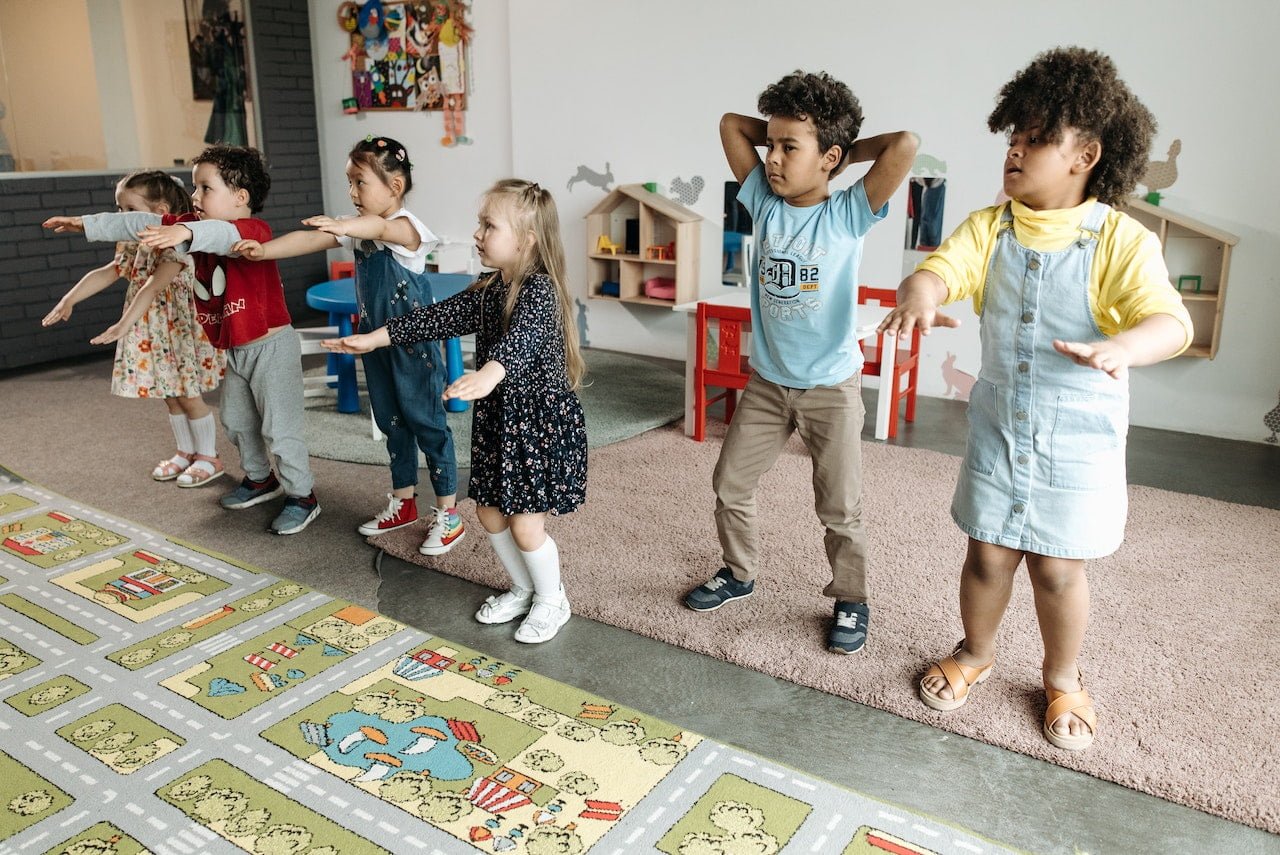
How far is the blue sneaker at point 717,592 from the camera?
2.41m

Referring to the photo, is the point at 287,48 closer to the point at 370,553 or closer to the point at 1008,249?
the point at 370,553

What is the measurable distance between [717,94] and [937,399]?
171 cm

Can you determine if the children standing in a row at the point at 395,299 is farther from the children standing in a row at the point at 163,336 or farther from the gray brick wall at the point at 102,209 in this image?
the gray brick wall at the point at 102,209

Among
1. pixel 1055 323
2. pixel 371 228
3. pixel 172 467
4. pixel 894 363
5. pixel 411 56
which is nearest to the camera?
pixel 1055 323

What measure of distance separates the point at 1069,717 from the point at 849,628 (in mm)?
497

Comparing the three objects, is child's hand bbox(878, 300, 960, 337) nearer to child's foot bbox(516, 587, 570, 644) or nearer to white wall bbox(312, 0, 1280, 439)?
child's foot bbox(516, 587, 570, 644)

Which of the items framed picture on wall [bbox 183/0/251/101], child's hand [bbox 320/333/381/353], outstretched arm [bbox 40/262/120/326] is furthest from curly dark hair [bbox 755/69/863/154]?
framed picture on wall [bbox 183/0/251/101]

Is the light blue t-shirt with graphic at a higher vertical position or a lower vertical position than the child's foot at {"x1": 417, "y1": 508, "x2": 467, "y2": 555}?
higher

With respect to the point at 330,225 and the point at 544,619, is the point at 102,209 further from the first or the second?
the point at 544,619

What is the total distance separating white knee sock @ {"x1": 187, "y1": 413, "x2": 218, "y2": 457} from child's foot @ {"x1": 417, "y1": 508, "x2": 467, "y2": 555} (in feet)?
3.50

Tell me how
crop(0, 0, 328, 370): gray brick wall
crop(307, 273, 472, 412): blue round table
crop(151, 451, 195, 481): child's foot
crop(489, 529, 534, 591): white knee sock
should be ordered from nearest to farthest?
crop(489, 529, 534, 591): white knee sock → crop(151, 451, 195, 481): child's foot → crop(307, 273, 472, 412): blue round table → crop(0, 0, 328, 370): gray brick wall

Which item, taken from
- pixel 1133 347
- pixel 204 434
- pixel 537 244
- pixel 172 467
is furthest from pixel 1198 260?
pixel 172 467

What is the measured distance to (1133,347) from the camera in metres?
1.47

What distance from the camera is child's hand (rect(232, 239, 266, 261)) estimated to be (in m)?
2.51
